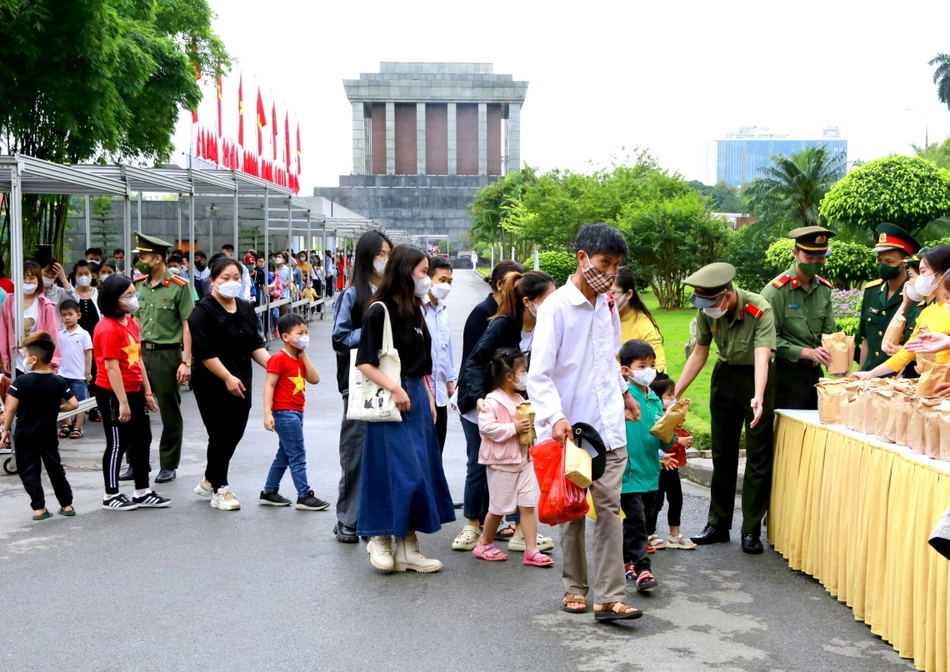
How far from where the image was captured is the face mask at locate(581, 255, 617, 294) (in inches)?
206

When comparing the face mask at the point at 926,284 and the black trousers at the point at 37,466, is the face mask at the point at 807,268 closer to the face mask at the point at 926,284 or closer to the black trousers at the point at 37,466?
the face mask at the point at 926,284

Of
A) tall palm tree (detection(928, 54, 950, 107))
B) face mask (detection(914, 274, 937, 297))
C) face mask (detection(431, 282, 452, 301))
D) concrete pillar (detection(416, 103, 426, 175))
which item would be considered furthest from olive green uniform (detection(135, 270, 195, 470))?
concrete pillar (detection(416, 103, 426, 175))

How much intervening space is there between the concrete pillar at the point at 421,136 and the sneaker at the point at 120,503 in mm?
93324

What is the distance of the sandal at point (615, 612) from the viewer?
523 cm

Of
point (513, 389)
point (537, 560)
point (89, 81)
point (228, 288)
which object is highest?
point (89, 81)

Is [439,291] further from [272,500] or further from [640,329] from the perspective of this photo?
[272,500]

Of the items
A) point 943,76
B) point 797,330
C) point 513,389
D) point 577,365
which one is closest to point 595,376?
point 577,365

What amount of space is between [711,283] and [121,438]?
443 centimetres

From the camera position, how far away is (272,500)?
26.2 ft

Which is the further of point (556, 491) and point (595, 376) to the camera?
point (595, 376)

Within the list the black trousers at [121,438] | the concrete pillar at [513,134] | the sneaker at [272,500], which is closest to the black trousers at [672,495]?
the sneaker at [272,500]

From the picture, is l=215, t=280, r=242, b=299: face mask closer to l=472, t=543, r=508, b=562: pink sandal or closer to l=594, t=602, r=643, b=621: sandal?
l=472, t=543, r=508, b=562: pink sandal

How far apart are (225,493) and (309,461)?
1971 mm

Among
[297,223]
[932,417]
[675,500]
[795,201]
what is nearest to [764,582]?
[675,500]
